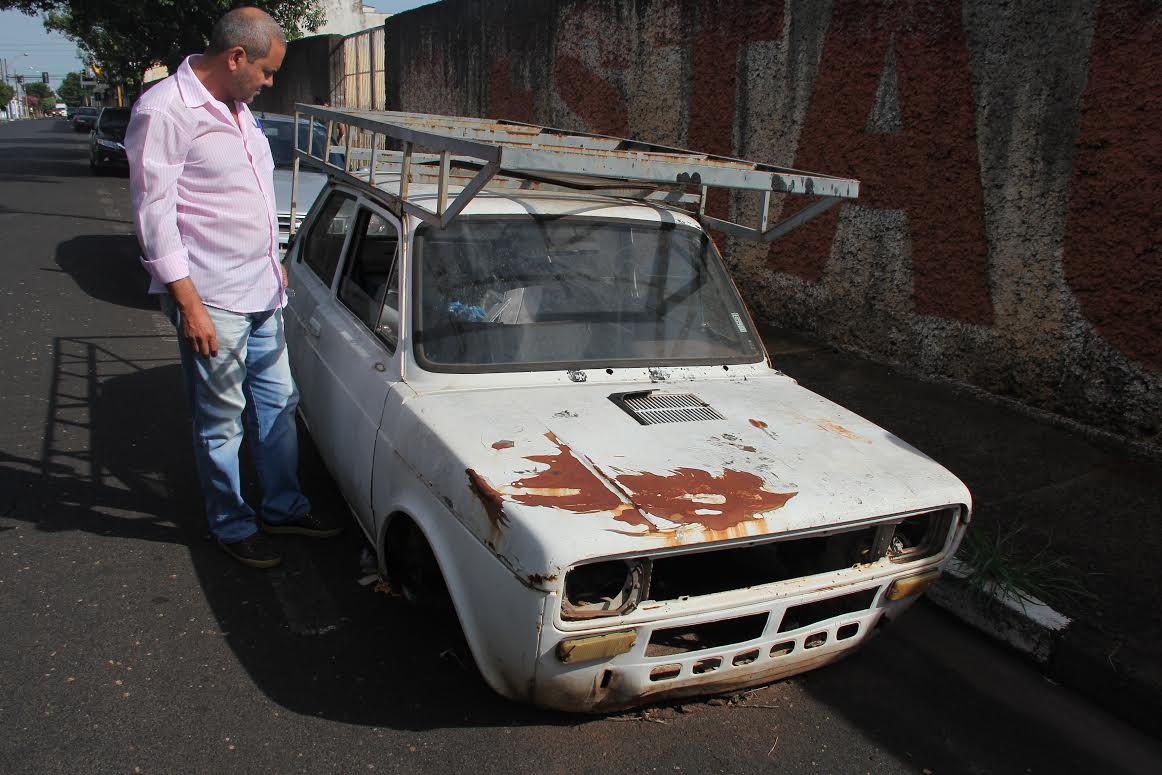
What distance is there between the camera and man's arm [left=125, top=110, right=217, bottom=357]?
2.93 m

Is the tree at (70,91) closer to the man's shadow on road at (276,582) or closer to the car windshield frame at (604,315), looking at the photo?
the man's shadow on road at (276,582)

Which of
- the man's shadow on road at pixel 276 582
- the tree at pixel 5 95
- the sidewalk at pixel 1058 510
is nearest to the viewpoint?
the man's shadow on road at pixel 276 582

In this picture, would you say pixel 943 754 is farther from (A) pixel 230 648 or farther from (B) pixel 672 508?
(A) pixel 230 648

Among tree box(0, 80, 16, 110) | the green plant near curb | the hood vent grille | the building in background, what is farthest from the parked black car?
tree box(0, 80, 16, 110)

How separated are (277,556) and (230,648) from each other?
58cm

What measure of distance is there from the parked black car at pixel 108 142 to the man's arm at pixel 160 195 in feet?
62.6

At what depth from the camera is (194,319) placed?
3.05 m

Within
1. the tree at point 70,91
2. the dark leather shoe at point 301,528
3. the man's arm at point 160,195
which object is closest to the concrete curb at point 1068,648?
the dark leather shoe at point 301,528

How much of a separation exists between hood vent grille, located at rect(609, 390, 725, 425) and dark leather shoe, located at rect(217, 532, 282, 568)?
1554 mm

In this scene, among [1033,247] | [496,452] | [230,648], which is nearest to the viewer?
[496,452]

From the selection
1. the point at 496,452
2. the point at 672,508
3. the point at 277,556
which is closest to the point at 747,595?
the point at 672,508

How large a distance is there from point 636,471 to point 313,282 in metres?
2.34

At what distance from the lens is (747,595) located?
2430 millimetres

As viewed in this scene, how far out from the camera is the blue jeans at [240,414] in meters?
3.26
